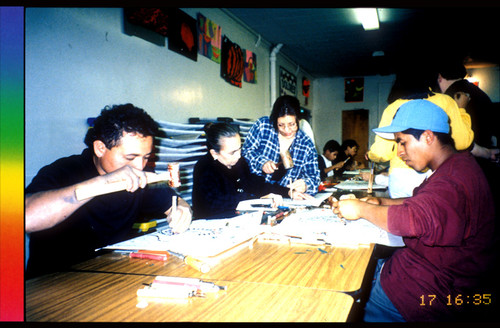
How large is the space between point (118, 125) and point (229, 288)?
2.97ft

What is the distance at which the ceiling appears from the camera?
13.4 ft

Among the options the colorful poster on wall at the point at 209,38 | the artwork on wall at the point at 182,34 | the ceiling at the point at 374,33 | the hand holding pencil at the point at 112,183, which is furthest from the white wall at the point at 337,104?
the hand holding pencil at the point at 112,183

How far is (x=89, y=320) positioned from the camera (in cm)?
74

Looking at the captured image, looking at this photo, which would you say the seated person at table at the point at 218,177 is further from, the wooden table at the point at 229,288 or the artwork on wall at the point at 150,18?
the artwork on wall at the point at 150,18

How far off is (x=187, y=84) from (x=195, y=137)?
855 millimetres

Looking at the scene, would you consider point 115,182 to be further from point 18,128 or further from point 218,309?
point 218,309

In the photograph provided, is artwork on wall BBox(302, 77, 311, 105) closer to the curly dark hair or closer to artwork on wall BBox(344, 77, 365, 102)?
artwork on wall BBox(344, 77, 365, 102)

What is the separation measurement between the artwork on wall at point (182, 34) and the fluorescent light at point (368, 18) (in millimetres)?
2112

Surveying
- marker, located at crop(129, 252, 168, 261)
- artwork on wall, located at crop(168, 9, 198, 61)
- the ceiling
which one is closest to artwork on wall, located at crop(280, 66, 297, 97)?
the ceiling

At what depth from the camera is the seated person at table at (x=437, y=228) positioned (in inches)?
40.0

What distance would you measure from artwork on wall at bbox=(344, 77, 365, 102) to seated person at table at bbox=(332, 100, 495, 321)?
733 centimetres

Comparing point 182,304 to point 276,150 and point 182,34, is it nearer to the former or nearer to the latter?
point 276,150

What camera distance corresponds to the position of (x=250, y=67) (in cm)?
479

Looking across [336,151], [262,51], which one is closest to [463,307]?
[336,151]
